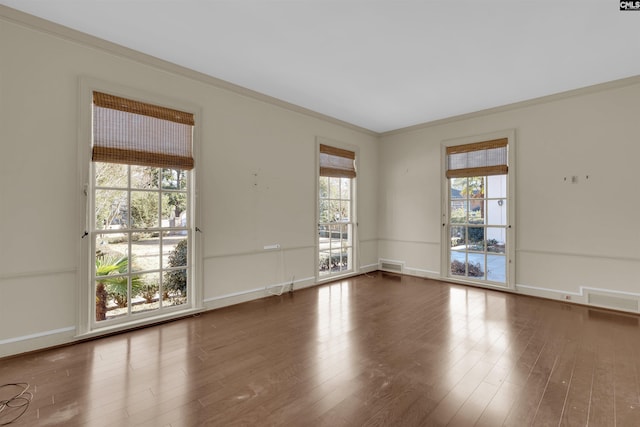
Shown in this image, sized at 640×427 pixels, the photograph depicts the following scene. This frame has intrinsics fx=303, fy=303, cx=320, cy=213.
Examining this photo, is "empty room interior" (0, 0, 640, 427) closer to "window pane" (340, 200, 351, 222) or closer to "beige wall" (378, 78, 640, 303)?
"beige wall" (378, 78, 640, 303)

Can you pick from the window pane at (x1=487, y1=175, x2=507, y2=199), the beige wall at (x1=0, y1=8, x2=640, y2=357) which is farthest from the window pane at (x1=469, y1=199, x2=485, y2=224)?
the beige wall at (x1=0, y1=8, x2=640, y2=357)

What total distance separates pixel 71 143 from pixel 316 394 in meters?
3.29

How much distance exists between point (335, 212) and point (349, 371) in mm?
3652

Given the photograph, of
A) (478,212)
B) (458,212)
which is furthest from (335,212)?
(478,212)

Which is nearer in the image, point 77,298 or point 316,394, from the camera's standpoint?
point 316,394

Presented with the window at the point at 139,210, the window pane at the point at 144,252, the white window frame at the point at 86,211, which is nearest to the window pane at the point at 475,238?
the window at the point at 139,210

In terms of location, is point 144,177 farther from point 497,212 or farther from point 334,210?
point 497,212

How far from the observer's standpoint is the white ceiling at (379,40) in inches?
104

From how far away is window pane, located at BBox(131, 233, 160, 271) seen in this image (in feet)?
11.4

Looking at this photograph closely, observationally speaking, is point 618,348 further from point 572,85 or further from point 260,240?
point 260,240

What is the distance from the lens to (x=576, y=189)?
437cm

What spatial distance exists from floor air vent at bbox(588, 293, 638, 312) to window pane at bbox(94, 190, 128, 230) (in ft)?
20.2

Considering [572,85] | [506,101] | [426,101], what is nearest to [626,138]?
[572,85]

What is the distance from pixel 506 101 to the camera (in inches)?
190
